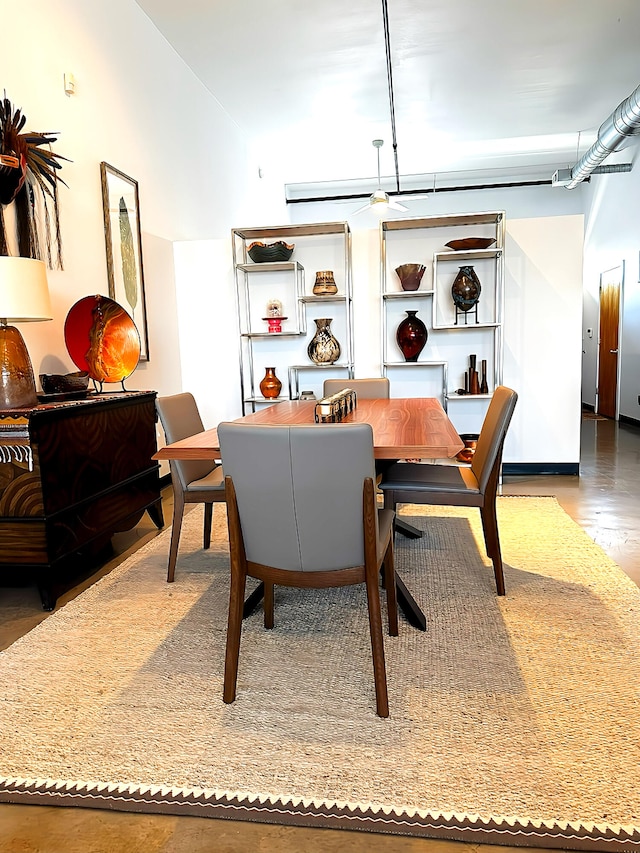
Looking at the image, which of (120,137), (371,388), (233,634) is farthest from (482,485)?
(120,137)

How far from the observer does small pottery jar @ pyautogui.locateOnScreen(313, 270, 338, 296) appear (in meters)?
4.52

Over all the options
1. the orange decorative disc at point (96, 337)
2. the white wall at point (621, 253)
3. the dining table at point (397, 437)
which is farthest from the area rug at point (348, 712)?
the white wall at point (621, 253)

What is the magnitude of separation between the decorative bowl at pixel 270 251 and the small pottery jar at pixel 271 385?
0.90 meters

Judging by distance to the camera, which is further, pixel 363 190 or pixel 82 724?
pixel 363 190

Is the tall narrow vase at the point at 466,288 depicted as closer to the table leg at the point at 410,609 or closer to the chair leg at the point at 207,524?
the chair leg at the point at 207,524

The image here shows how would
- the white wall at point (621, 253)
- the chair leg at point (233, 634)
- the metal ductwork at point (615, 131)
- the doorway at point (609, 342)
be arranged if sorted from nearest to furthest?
the chair leg at point (233, 634) < the metal ductwork at point (615, 131) < the white wall at point (621, 253) < the doorway at point (609, 342)

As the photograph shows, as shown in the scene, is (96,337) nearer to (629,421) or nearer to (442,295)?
(442,295)

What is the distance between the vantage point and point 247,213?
6.70 metres

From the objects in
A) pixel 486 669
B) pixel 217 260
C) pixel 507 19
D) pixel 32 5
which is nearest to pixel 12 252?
pixel 32 5

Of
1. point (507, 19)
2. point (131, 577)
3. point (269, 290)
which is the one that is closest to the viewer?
point (131, 577)

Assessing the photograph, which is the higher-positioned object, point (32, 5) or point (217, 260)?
point (32, 5)

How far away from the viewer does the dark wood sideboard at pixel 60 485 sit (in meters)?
2.24

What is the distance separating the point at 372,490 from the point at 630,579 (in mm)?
1644

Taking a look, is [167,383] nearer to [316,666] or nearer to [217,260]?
[217,260]
